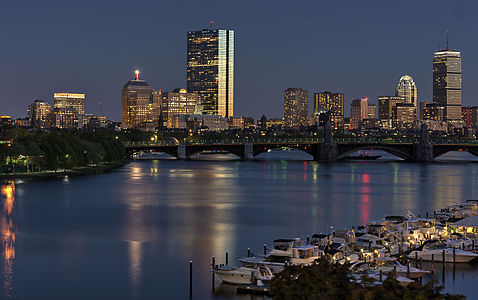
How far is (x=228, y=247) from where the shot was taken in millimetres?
62125

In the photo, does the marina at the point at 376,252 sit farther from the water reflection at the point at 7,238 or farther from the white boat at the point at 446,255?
the water reflection at the point at 7,238

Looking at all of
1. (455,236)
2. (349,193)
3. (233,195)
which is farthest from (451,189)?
(455,236)

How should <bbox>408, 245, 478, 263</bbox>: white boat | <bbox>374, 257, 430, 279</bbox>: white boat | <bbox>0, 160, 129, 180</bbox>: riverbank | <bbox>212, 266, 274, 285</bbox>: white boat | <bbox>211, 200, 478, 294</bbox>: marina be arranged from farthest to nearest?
1. <bbox>0, 160, 129, 180</bbox>: riverbank
2. <bbox>408, 245, 478, 263</bbox>: white boat
3. <bbox>374, 257, 430, 279</bbox>: white boat
4. <bbox>211, 200, 478, 294</bbox>: marina
5. <bbox>212, 266, 274, 285</bbox>: white boat

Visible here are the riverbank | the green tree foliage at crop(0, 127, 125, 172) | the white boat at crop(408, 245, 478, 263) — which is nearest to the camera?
the white boat at crop(408, 245, 478, 263)

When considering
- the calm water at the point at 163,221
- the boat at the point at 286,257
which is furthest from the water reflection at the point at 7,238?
the boat at the point at 286,257

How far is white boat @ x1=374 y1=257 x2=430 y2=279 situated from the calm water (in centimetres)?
291

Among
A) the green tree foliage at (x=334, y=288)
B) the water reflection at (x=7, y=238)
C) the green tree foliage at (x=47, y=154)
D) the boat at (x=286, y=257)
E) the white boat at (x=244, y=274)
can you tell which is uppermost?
the green tree foliage at (x=47, y=154)

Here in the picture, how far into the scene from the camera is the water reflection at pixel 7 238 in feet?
159

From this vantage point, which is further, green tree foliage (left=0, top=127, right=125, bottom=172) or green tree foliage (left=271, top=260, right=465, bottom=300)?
green tree foliage (left=0, top=127, right=125, bottom=172)

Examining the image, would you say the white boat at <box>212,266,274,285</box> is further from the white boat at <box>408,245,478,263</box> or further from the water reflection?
the white boat at <box>408,245,478,263</box>

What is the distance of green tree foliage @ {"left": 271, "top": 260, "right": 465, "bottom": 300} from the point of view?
29870 mm

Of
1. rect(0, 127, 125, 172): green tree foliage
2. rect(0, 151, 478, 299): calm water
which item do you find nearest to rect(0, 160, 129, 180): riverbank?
rect(0, 127, 125, 172): green tree foliage

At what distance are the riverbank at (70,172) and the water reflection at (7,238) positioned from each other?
57.6 ft

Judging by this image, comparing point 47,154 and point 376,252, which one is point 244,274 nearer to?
point 376,252
